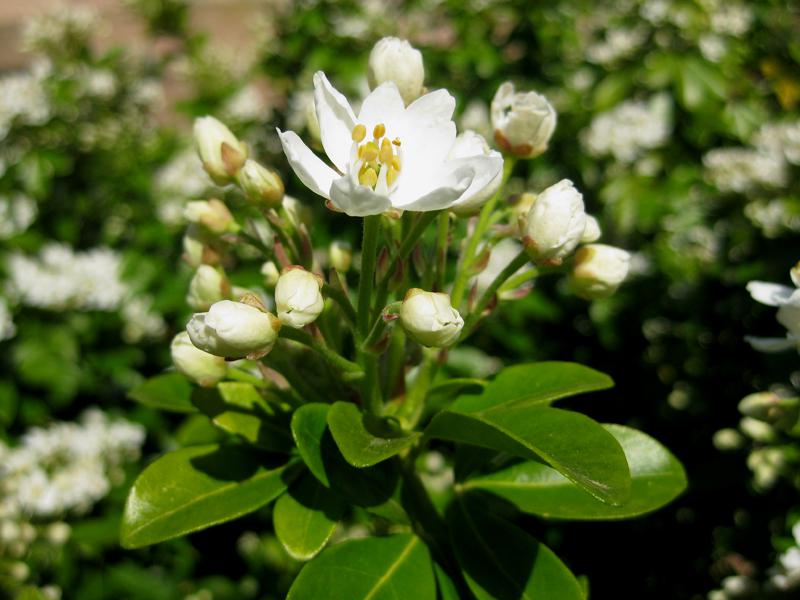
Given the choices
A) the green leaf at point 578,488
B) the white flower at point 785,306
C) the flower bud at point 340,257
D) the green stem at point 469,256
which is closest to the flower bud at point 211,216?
the flower bud at point 340,257

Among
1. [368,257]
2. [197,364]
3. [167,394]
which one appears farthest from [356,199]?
[167,394]

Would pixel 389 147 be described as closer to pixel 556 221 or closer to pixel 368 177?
pixel 368 177

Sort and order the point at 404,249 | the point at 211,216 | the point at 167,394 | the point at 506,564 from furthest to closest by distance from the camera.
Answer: the point at 167,394, the point at 211,216, the point at 506,564, the point at 404,249

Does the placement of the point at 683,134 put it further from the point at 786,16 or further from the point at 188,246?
the point at 188,246

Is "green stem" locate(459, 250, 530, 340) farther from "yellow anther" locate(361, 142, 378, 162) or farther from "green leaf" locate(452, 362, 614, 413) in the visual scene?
"yellow anther" locate(361, 142, 378, 162)

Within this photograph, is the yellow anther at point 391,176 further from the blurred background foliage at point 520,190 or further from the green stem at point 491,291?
the blurred background foliage at point 520,190
